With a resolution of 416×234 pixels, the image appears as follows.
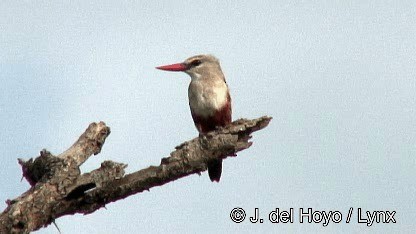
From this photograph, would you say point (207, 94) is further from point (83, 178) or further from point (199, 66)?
point (83, 178)

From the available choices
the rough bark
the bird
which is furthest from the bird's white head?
the rough bark

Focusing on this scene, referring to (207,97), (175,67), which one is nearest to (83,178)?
(207,97)

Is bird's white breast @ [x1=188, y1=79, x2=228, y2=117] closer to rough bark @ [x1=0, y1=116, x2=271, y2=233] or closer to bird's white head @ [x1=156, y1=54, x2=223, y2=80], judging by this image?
bird's white head @ [x1=156, y1=54, x2=223, y2=80]

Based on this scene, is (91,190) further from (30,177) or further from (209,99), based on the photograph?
(209,99)

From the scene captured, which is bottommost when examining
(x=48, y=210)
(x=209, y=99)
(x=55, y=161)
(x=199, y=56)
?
(x=48, y=210)

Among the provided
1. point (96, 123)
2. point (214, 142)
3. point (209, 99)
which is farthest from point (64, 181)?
point (209, 99)

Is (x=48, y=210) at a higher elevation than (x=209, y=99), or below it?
below

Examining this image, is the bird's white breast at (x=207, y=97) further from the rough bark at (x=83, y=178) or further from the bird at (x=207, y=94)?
the rough bark at (x=83, y=178)

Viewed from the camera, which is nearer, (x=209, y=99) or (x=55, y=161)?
(x=55, y=161)
